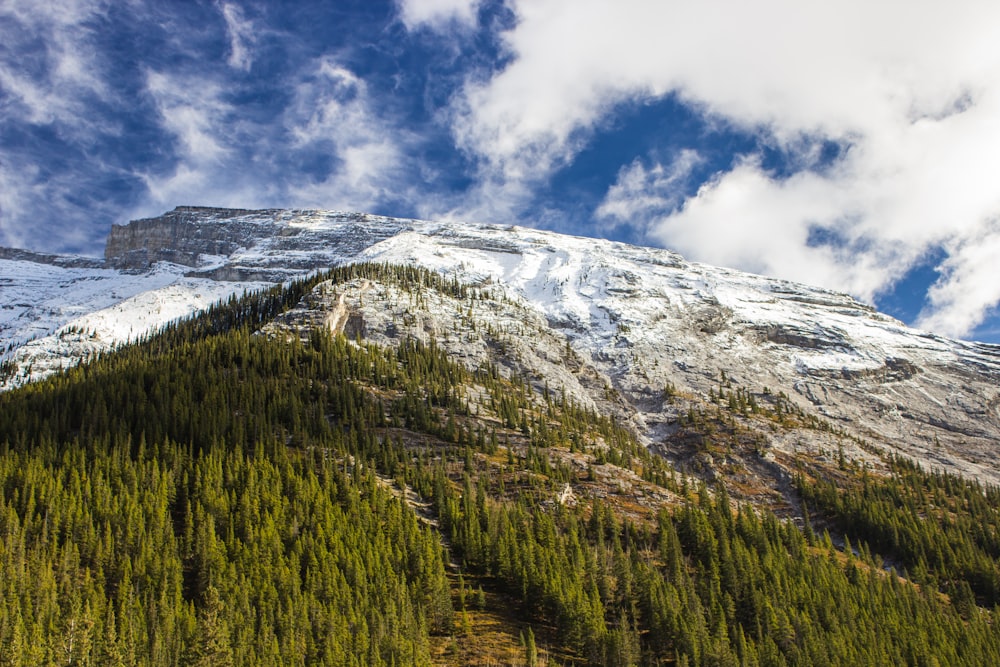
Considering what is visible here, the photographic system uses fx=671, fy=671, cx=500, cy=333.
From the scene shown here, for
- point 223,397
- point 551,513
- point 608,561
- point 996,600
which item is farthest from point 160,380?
point 996,600

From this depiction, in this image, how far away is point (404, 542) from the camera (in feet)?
293

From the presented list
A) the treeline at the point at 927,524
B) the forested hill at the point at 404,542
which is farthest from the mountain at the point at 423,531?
the treeline at the point at 927,524

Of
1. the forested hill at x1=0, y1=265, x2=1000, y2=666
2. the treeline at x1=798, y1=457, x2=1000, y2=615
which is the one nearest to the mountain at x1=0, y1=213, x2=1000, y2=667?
the forested hill at x1=0, y1=265, x2=1000, y2=666

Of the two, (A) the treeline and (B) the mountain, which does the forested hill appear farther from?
(A) the treeline

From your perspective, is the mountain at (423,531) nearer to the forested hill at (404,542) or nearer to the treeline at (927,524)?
the forested hill at (404,542)

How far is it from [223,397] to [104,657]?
70.7 metres

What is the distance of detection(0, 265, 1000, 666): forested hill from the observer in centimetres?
7194

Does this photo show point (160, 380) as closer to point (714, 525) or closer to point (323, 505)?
point (323, 505)

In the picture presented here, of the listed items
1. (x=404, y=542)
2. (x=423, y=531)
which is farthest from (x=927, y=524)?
(x=404, y=542)

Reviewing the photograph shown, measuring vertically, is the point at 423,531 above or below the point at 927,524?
below

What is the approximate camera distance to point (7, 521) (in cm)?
8088

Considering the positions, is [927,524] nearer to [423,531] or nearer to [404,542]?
[423,531]

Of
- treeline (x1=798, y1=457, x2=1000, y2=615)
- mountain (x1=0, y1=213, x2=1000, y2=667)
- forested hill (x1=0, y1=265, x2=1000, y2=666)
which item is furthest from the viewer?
treeline (x1=798, y1=457, x2=1000, y2=615)

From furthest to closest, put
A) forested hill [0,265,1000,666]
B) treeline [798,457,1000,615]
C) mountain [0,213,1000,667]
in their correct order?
treeline [798,457,1000,615]
mountain [0,213,1000,667]
forested hill [0,265,1000,666]
